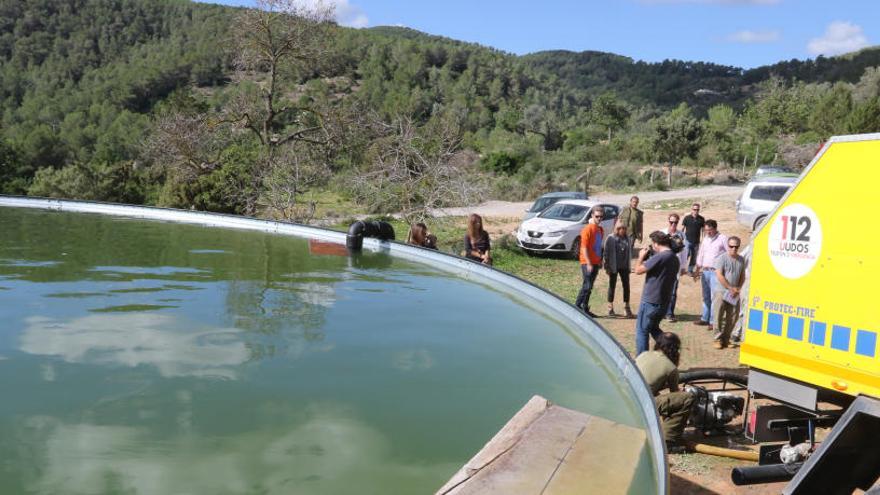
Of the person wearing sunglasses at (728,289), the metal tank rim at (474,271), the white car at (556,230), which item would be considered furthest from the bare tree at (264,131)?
the person wearing sunglasses at (728,289)

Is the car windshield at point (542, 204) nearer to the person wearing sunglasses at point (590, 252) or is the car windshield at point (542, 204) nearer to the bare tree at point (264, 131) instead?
the bare tree at point (264, 131)

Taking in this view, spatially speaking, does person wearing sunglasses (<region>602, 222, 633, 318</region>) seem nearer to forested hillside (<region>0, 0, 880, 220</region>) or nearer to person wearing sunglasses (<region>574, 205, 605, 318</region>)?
person wearing sunglasses (<region>574, 205, 605, 318</region>)

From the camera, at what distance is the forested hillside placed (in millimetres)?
20297

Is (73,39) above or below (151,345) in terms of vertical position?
above

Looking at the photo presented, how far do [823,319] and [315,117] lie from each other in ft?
66.5

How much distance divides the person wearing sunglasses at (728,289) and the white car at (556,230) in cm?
693

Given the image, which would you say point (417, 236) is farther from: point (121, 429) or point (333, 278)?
point (121, 429)

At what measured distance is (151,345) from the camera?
6227 mm

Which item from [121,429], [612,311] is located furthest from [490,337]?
[612,311]

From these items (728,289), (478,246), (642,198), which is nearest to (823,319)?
(728,289)

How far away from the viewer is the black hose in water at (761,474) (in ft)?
15.1

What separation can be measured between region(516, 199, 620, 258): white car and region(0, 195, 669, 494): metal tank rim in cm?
601

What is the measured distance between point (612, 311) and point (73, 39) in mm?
116609

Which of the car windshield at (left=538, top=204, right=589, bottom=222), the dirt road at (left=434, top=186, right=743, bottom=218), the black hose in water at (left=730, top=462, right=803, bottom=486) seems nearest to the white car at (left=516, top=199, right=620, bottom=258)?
the car windshield at (left=538, top=204, right=589, bottom=222)
